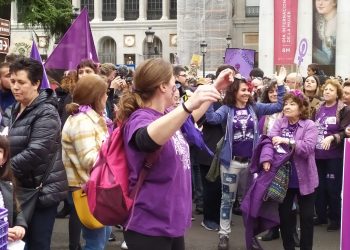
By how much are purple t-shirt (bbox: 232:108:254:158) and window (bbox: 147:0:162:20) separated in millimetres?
51351

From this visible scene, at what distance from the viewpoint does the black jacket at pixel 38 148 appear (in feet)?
12.4

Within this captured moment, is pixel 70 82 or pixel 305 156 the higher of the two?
pixel 70 82

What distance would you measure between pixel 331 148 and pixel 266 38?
27.8m

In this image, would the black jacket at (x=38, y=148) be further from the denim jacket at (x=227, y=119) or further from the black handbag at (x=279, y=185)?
the denim jacket at (x=227, y=119)

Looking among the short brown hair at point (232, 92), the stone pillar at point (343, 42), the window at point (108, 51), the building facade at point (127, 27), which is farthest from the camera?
the window at point (108, 51)

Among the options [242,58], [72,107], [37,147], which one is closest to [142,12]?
[242,58]

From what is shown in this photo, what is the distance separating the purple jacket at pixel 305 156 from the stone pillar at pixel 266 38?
28201 millimetres

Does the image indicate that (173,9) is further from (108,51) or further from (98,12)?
(108,51)

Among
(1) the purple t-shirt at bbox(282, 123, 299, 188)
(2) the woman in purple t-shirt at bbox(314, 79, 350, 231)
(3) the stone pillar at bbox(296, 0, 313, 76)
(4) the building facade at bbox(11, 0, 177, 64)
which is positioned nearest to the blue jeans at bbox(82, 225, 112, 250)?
(1) the purple t-shirt at bbox(282, 123, 299, 188)

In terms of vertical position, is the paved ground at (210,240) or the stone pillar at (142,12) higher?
the stone pillar at (142,12)

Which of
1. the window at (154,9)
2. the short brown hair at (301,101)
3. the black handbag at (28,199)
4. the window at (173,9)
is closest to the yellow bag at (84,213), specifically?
the black handbag at (28,199)

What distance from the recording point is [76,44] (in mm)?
7840

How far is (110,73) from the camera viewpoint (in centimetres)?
680

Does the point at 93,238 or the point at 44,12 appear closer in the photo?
the point at 93,238
